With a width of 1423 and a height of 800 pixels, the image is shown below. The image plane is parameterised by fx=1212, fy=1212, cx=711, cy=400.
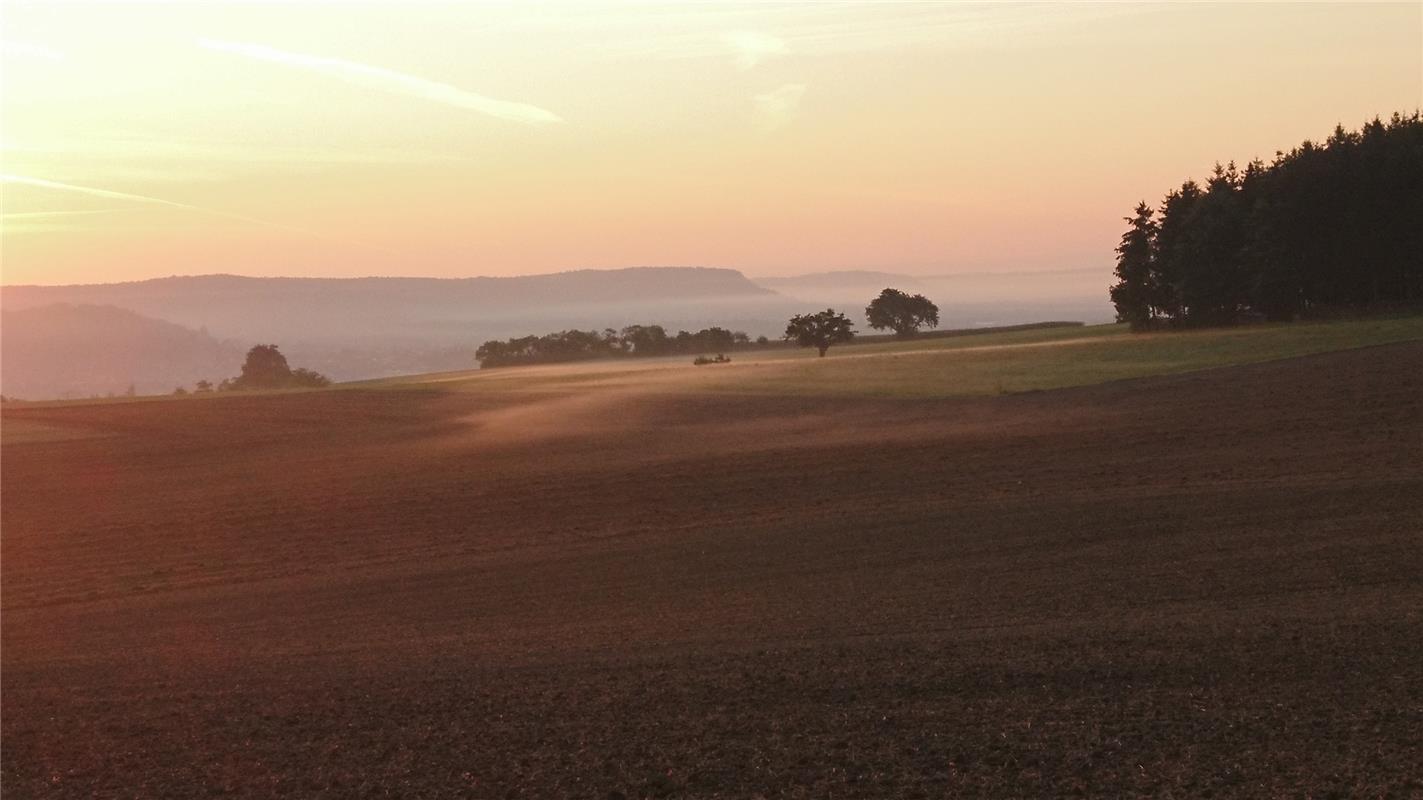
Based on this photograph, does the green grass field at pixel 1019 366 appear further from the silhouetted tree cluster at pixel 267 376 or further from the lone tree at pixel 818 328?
the silhouetted tree cluster at pixel 267 376

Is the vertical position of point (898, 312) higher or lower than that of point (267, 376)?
higher

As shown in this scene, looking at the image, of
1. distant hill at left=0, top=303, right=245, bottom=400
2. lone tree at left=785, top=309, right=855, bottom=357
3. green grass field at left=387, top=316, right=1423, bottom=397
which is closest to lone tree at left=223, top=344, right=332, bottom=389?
distant hill at left=0, top=303, right=245, bottom=400

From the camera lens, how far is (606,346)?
109625mm

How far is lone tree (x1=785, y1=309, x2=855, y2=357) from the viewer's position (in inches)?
3346

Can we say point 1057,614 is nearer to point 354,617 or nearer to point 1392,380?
point 354,617

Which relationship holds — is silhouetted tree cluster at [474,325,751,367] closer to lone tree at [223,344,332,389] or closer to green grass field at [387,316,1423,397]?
lone tree at [223,344,332,389]

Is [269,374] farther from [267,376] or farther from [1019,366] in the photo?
[1019,366]

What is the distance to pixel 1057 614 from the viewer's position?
464 inches

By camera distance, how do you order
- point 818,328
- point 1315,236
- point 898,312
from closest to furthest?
point 1315,236 < point 818,328 < point 898,312

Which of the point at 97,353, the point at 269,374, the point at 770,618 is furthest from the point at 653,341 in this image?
the point at 770,618

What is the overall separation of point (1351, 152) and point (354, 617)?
5556 cm

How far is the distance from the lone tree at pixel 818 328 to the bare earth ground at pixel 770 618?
55.2 metres

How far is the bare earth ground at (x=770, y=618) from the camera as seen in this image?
8.01 metres

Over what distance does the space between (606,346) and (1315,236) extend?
65766 mm
